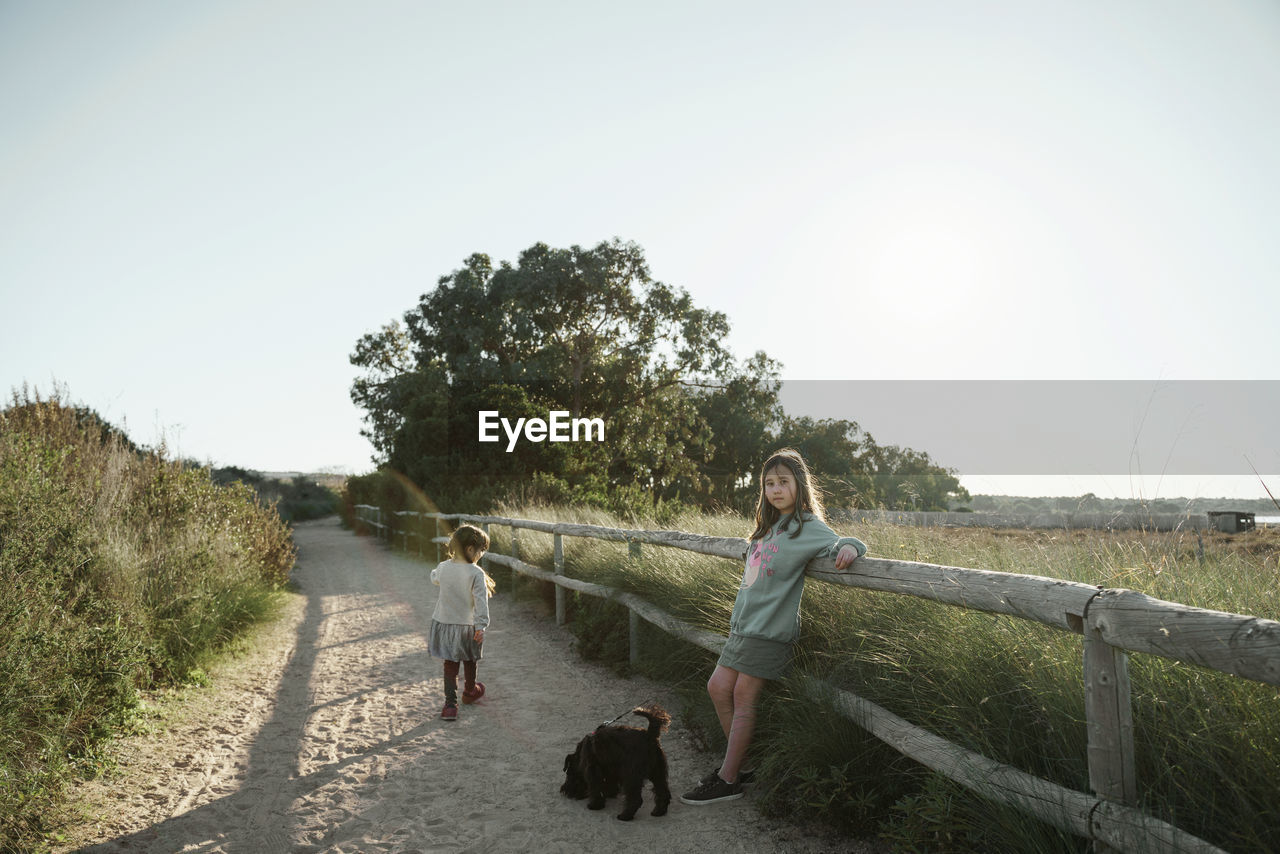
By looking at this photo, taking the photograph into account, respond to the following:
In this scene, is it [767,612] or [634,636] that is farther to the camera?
[634,636]

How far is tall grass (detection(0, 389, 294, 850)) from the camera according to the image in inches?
145

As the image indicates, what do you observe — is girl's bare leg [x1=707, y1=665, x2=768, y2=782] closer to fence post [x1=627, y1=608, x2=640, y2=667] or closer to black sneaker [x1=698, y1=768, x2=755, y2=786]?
black sneaker [x1=698, y1=768, x2=755, y2=786]

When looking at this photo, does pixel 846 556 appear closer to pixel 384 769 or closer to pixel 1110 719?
pixel 1110 719

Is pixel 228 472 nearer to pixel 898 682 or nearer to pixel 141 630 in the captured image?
pixel 141 630

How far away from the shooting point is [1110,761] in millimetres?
2209

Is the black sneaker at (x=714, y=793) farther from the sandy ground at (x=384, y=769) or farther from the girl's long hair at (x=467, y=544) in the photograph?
the girl's long hair at (x=467, y=544)

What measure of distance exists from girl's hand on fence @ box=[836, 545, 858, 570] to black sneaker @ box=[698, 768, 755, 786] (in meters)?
1.23

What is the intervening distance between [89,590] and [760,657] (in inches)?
184

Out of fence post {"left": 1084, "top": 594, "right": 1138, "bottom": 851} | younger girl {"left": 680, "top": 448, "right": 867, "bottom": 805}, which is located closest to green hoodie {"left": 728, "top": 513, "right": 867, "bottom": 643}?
younger girl {"left": 680, "top": 448, "right": 867, "bottom": 805}

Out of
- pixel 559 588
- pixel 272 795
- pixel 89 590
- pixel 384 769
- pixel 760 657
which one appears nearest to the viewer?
pixel 760 657

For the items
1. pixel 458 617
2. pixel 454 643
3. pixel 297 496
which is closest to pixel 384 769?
pixel 454 643

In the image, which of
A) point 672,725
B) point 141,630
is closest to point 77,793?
A: point 141,630

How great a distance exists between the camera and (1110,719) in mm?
2213

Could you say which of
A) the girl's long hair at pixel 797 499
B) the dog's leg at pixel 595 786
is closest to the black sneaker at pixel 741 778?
the dog's leg at pixel 595 786
